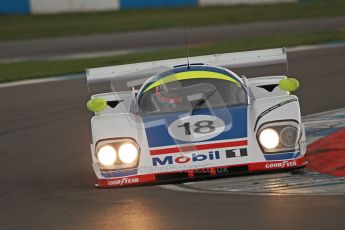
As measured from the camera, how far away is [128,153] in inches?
331

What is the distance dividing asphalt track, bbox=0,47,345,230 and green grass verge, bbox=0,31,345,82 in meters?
5.99

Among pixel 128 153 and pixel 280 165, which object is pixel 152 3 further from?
pixel 280 165

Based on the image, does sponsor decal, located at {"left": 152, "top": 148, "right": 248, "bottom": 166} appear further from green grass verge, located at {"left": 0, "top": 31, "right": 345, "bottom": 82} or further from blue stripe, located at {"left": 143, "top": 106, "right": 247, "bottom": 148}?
green grass verge, located at {"left": 0, "top": 31, "right": 345, "bottom": 82}

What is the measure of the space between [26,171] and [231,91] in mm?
2435

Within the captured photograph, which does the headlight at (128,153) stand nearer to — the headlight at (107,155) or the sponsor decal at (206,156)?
the headlight at (107,155)

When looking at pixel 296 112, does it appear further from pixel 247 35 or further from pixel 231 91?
pixel 247 35

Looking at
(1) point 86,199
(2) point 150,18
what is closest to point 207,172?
(1) point 86,199

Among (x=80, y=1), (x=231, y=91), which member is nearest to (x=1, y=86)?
(x=231, y=91)

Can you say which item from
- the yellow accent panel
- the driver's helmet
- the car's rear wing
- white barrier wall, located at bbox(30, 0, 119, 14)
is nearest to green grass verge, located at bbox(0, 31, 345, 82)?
the car's rear wing

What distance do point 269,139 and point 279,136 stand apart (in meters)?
0.11

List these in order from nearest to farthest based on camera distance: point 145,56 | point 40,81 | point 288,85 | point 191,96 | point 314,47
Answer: point 191,96 < point 288,85 < point 40,81 < point 314,47 < point 145,56

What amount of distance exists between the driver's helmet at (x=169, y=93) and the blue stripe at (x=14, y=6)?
982 inches

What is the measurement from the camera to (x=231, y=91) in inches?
366

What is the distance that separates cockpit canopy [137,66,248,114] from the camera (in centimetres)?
911
